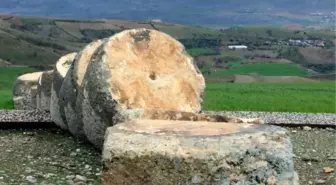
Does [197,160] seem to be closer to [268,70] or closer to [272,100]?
[272,100]

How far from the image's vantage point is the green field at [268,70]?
8344 cm

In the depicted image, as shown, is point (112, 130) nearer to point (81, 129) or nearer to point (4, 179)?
point (4, 179)

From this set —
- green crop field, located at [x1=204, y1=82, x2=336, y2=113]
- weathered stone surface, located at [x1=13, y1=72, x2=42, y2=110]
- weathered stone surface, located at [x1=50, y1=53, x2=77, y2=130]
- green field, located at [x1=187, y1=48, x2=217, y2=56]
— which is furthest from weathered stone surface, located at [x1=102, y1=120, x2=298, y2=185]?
green field, located at [x1=187, y1=48, x2=217, y2=56]

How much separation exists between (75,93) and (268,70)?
74.1m

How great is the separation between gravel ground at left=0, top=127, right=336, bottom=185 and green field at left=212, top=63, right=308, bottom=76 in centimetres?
6677

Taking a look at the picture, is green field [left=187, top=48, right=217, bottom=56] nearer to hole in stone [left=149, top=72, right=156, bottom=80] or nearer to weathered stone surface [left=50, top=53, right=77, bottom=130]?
weathered stone surface [left=50, top=53, right=77, bottom=130]

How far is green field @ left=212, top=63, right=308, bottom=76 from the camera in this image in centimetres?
8344

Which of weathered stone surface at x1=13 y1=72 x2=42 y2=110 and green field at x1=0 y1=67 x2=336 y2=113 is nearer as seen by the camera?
weathered stone surface at x1=13 y1=72 x2=42 y2=110

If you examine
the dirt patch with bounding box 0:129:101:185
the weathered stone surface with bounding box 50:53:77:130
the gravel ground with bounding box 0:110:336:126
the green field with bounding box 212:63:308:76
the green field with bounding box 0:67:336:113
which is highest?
the weathered stone surface with bounding box 50:53:77:130

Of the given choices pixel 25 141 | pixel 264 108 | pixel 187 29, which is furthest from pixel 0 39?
pixel 25 141

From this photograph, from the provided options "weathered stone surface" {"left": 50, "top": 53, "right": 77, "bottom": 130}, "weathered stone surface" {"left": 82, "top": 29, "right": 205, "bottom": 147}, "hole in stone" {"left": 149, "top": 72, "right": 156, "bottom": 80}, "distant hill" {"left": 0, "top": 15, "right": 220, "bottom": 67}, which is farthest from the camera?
"distant hill" {"left": 0, "top": 15, "right": 220, "bottom": 67}

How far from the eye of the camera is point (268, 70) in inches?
3408

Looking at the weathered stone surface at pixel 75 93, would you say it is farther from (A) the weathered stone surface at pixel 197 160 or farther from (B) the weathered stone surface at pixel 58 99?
(A) the weathered stone surface at pixel 197 160

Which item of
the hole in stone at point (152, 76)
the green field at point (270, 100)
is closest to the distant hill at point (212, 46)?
the green field at point (270, 100)
